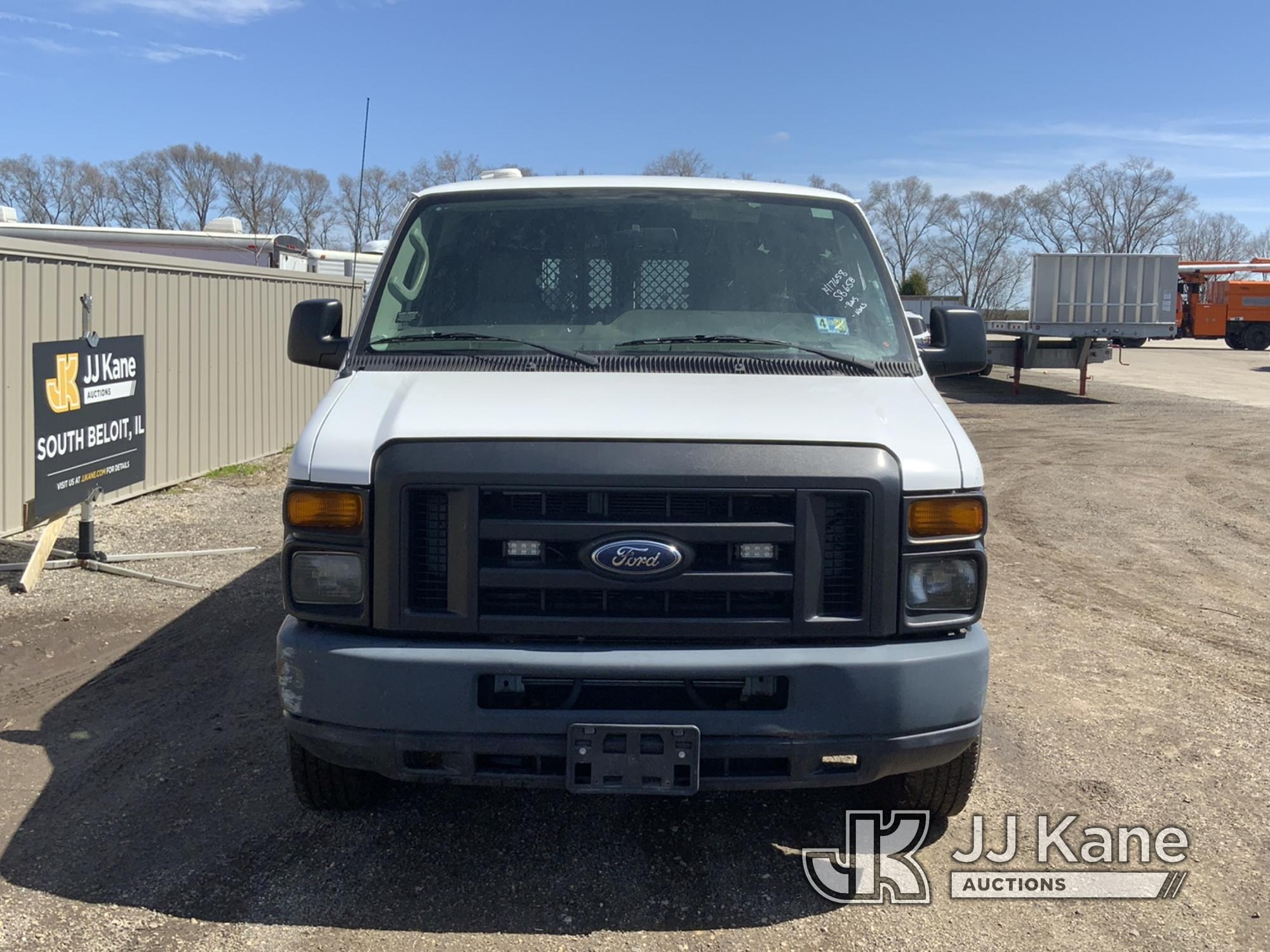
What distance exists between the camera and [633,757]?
128 inches

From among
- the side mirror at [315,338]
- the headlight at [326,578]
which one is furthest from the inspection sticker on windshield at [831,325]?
the headlight at [326,578]

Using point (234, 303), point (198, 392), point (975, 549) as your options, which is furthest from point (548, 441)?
point (234, 303)

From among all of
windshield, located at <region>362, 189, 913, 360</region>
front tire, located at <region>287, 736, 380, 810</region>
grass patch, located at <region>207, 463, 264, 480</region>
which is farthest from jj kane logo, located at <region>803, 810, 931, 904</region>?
grass patch, located at <region>207, 463, 264, 480</region>

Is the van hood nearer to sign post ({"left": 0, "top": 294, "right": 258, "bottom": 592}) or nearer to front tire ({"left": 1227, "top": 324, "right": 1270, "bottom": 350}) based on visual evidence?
Result: sign post ({"left": 0, "top": 294, "right": 258, "bottom": 592})

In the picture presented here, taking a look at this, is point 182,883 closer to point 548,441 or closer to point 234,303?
point 548,441

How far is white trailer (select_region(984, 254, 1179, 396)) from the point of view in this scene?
22.0 meters

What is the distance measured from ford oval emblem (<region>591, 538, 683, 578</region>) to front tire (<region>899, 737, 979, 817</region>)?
1188 millimetres

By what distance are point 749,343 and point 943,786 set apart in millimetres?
1641

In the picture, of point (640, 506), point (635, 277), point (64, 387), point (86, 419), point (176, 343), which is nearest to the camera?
point (640, 506)

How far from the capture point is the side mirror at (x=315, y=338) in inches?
179

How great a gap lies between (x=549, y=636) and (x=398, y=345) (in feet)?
4.49

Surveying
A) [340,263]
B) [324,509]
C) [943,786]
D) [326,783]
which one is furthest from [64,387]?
[340,263]

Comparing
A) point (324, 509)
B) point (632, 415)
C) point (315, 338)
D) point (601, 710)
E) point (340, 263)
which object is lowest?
point (601, 710)
